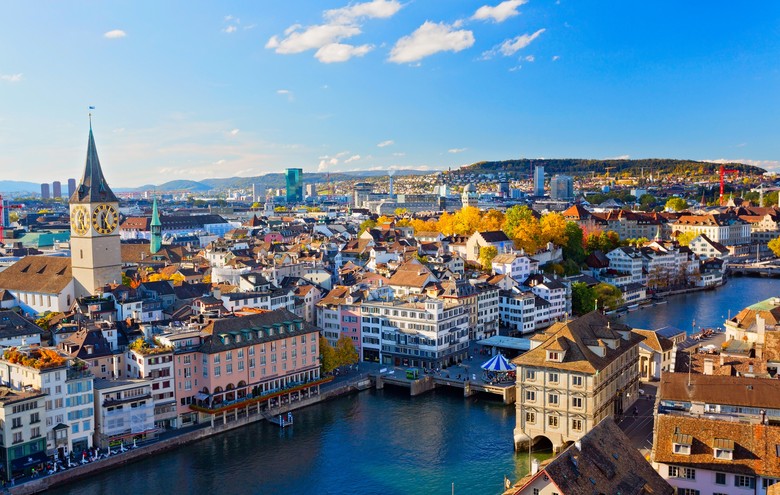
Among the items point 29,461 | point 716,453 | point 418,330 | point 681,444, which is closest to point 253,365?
point 418,330

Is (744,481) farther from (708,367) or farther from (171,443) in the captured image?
(171,443)

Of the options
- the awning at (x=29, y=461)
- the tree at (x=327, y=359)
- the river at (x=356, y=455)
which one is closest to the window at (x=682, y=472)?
the river at (x=356, y=455)

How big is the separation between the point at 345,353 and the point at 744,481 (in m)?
33.3

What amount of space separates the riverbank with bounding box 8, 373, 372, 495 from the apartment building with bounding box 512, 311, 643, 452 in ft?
53.4

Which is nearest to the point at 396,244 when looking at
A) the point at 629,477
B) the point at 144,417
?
the point at 144,417

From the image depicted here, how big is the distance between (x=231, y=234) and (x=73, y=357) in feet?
273

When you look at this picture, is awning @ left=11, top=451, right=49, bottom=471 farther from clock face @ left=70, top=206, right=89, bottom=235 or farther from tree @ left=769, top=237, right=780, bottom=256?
tree @ left=769, top=237, right=780, bottom=256

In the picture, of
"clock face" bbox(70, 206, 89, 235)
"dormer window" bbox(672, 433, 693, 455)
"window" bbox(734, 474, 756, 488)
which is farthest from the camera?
"clock face" bbox(70, 206, 89, 235)

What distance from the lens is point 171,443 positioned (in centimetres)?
4112

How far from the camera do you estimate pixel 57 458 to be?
37.1 meters

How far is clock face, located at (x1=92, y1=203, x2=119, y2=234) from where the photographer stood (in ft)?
213

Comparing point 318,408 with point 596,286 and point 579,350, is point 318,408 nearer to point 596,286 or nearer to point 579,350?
point 579,350

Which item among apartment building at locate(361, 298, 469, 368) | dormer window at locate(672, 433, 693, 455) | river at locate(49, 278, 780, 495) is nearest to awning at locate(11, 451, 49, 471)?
Answer: river at locate(49, 278, 780, 495)

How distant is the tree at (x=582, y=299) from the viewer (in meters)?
77.6
